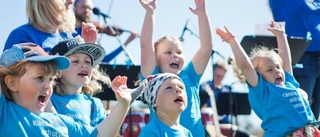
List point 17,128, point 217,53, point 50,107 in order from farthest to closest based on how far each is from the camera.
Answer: point 217,53, point 50,107, point 17,128

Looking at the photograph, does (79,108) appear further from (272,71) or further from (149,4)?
(272,71)

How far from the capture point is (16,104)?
386 centimetres

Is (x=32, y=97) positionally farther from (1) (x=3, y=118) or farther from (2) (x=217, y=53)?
(2) (x=217, y=53)

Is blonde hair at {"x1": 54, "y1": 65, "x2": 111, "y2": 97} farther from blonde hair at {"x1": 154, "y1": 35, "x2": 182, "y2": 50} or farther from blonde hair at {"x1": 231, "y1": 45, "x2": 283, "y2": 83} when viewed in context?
blonde hair at {"x1": 231, "y1": 45, "x2": 283, "y2": 83}

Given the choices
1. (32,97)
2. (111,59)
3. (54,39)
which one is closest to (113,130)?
(32,97)

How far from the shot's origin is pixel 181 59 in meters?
5.34

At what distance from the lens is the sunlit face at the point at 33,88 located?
3.80 metres

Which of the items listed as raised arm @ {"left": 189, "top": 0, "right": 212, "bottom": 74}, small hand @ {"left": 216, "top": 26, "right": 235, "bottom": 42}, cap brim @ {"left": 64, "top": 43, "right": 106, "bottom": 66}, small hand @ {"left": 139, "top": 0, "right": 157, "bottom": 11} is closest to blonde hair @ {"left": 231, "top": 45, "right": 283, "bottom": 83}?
small hand @ {"left": 216, "top": 26, "right": 235, "bottom": 42}

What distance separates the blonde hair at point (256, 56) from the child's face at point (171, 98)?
1368 millimetres

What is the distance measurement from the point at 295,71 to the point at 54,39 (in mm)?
2440

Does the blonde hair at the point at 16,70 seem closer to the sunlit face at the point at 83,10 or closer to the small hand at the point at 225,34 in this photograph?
the small hand at the point at 225,34

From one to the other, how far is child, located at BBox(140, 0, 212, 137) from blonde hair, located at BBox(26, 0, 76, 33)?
70 cm

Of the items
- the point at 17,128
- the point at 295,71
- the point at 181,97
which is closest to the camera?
the point at 17,128

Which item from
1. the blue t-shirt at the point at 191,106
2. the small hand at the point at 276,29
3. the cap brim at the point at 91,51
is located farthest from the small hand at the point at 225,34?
the cap brim at the point at 91,51
